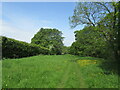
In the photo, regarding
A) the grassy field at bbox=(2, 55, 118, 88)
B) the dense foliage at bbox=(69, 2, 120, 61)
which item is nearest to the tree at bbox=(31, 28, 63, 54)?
the dense foliage at bbox=(69, 2, 120, 61)

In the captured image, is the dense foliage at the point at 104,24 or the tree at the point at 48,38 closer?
the dense foliage at the point at 104,24

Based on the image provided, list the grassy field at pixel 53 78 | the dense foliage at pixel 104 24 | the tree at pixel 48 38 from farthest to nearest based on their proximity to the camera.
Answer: the tree at pixel 48 38 < the dense foliage at pixel 104 24 < the grassy field at pixel 53 78

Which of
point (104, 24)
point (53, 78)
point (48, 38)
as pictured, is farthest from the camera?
point (48, 38)

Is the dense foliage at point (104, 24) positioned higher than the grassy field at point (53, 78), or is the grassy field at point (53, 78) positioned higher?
the dense foliage at point (104, 24)

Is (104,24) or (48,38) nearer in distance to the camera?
(104,24)

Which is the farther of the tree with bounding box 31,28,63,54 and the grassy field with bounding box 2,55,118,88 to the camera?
the tree with bounding box 31,28,63,54

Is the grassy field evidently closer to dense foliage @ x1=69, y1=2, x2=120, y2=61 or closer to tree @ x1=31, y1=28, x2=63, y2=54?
dense foliage @ x1=69, y1=2, x2=120, y2=61

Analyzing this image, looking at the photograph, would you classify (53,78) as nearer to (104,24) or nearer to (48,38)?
(104,24)

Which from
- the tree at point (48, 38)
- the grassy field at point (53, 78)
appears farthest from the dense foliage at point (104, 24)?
the tree at point (48, 38)

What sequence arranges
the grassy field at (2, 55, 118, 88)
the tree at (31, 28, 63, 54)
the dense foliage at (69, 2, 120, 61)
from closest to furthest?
the grassy field at (2, 55, 118, 88)
the dense foliage at (69, 2, 120, 61)
the tree at (31, 28, 63, 54)

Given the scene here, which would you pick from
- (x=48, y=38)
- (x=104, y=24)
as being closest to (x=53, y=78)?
(x=104, y=24)

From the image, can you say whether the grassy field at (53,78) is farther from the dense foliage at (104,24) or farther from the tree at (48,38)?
the tree at (48,38)

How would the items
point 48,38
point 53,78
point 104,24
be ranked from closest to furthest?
point 53,78, point 104,24, point 48,38

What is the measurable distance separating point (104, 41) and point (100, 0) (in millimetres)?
5685
